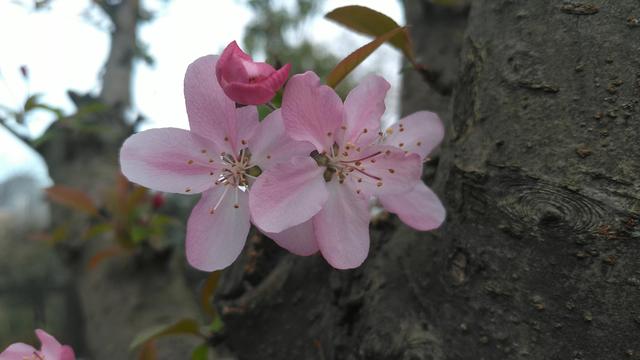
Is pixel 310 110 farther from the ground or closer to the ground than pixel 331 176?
farther from the ground

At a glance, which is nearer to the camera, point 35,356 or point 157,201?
point 35,356

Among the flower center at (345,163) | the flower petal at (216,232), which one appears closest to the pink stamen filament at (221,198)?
the flower petal at (216,232)

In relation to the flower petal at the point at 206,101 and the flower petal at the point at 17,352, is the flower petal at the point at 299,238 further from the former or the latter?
the flower petal at the point at 17,352

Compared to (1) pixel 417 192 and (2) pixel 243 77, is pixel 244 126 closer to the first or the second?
(2) pixel 243 77

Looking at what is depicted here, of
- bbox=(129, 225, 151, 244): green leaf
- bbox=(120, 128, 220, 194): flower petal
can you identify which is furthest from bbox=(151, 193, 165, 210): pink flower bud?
bbox=(120, 128, 220, 194): flower petal

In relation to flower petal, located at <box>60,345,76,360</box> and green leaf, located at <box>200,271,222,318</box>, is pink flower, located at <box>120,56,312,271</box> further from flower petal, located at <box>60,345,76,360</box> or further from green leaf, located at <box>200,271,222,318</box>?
green leaf, located at <box>200,271,222,318</box>

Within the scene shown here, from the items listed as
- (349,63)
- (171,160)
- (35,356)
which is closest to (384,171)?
(349,63)

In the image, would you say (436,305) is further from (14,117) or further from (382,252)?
(14,117)
